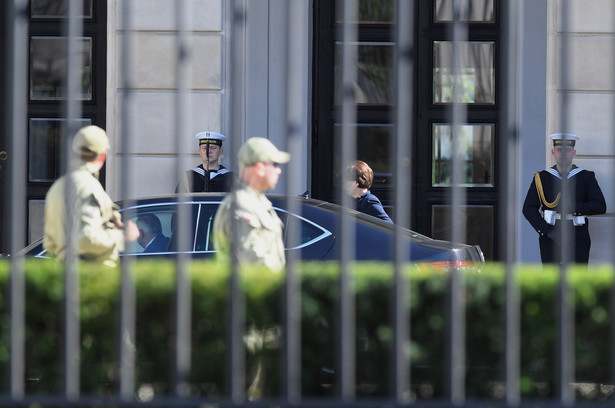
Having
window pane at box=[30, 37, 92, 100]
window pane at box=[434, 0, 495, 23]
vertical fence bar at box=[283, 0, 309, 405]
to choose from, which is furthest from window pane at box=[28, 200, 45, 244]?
vertical fence bar at box=[283, 0, 309, 405]

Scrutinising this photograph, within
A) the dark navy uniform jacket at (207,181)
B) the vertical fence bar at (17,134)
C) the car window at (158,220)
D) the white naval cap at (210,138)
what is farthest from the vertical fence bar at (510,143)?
the white naval cap at (210,138)

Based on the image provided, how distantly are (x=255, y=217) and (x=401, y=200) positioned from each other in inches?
65.6

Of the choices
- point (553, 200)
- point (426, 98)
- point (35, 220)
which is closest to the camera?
point (553, 200)

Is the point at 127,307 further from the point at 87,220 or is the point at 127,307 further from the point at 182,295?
the point at 87,220

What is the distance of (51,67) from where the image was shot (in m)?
12.1

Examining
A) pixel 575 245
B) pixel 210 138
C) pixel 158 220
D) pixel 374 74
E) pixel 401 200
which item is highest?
pixel 374 74

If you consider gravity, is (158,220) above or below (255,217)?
below

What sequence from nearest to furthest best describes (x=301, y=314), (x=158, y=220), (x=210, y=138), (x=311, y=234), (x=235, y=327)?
1. (x=235, y=327)
2. (x=301, y=314)
3. (x=311, y=234)
4. (x=158, y=220)
5. (x=210, y=138)

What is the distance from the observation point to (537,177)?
10.5 metres

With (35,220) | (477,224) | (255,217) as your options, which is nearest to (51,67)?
(35,220)

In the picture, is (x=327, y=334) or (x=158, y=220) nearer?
(x=327, y=334)

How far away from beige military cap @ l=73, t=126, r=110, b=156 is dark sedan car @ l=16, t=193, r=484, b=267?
1.58m

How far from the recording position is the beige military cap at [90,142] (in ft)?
19.5

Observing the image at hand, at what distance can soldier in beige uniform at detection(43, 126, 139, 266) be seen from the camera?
568cm
